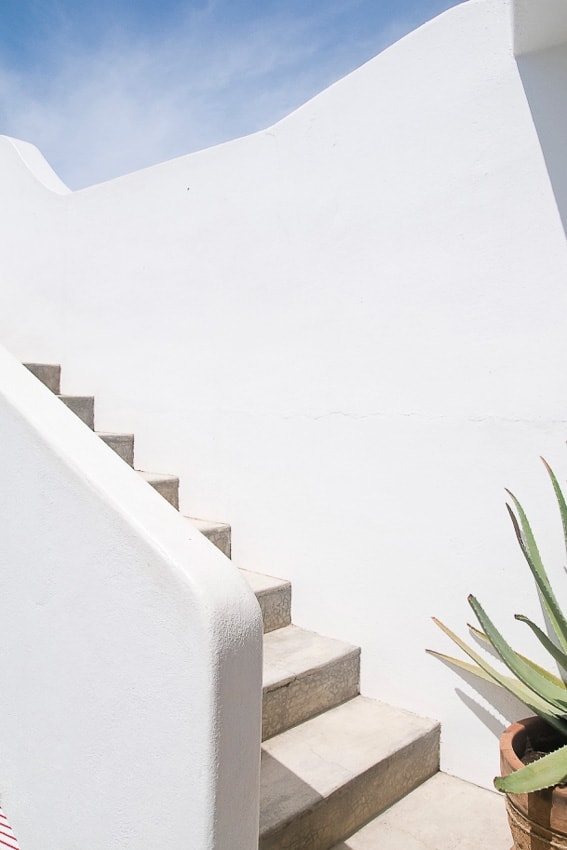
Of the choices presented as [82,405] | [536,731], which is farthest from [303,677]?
[82,405]

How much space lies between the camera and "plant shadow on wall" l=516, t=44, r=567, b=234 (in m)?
2.11

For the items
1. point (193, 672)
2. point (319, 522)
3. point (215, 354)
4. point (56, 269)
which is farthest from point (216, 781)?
point (56, 269)

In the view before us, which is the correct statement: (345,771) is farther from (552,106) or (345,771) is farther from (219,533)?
(552,106)

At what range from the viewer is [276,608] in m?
2.84

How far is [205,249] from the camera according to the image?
3.31 m

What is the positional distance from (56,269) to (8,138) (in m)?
1.09

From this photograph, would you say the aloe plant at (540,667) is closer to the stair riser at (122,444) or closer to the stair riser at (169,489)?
the stair riser at (169,489)

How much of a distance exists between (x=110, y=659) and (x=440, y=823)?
1.33 meters

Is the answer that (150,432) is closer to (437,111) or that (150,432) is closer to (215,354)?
(215,354)

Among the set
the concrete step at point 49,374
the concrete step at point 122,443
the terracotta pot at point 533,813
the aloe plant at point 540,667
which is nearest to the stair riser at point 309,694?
the aloe plant at point 540,667

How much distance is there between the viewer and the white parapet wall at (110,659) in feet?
4.17

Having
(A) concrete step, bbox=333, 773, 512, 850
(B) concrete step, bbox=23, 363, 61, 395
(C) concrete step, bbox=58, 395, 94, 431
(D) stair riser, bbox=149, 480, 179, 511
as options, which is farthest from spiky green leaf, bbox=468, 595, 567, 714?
(B) concrete step, bbox=23, 363, 61, 395

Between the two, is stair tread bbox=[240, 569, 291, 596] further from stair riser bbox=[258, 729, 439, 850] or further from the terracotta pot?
the terracotta pot

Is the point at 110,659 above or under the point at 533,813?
above
